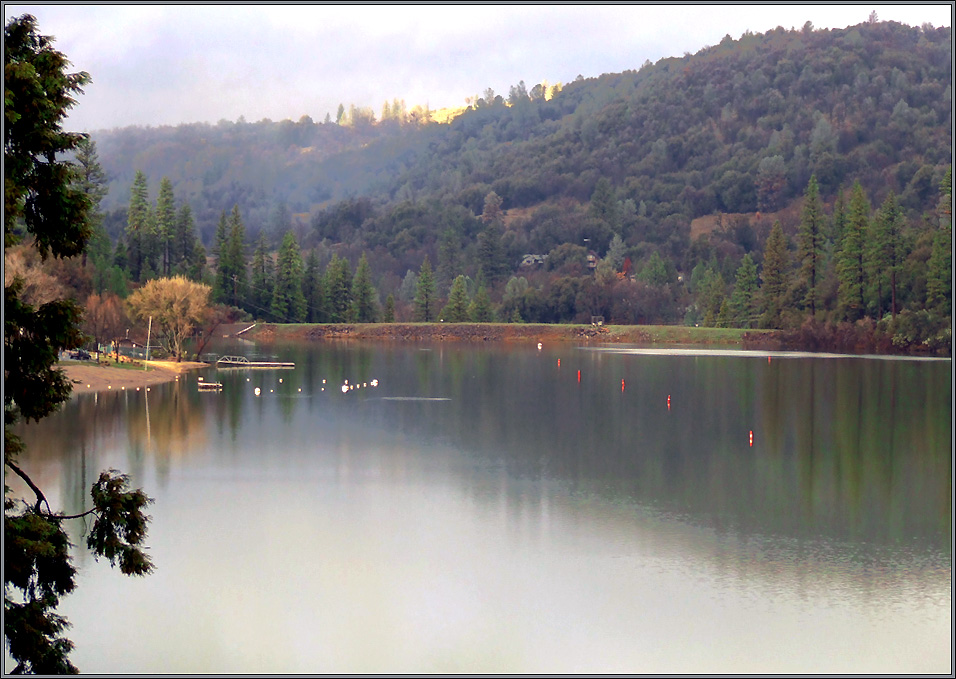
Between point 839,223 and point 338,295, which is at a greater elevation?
point 839,223

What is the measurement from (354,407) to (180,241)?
70019mm

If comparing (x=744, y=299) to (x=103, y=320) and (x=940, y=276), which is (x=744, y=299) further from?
(x=103, y=320)

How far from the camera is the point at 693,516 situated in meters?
23.3

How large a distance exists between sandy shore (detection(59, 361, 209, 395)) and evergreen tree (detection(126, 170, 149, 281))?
50.6 meters

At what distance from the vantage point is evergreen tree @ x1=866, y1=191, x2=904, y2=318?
80500 millimetres

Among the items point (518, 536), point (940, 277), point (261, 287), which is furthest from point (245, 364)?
point (940, 277)

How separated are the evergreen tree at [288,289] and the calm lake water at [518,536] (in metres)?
64.7

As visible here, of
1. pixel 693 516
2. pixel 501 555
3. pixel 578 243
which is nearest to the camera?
pixel 501 555

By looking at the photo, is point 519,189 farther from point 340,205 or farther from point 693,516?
point 693,516

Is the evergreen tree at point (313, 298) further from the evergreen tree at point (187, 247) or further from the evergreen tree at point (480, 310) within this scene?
the evergreen tree at point (480, 310)

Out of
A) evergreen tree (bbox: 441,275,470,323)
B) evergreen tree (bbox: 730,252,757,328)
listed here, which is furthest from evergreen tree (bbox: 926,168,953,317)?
evergreen tree (bbox: 441,275,470,323)

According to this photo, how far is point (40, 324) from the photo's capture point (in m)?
10.5

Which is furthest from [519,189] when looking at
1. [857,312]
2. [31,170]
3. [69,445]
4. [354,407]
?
[31,170]

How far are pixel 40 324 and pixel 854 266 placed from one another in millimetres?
80764
